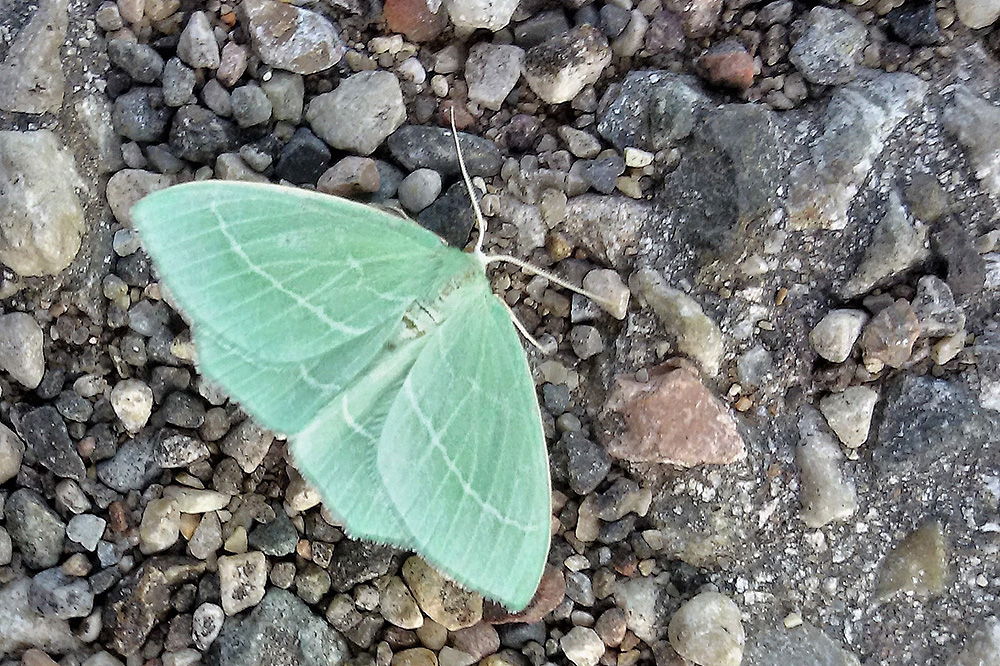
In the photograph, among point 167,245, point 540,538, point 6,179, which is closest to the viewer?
point 167,245

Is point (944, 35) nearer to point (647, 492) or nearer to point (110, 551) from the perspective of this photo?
point (647, 492)

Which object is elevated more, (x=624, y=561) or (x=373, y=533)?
(x=373, y=533)

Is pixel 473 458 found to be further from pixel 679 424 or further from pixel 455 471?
pixel 679 424

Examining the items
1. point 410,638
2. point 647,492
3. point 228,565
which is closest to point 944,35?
point 647,492

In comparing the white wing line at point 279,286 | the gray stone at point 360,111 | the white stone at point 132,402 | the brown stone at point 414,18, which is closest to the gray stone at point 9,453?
the white stone at point 132,402

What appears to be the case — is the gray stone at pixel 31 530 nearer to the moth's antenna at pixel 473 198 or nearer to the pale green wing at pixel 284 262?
the pale green wing at pixel 284 262

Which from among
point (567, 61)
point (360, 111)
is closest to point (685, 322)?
point (567, 61)
